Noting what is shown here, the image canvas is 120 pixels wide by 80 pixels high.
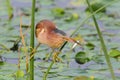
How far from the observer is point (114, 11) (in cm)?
733

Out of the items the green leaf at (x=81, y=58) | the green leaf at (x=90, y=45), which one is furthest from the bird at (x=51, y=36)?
the green leaf at (x=90, y=45)

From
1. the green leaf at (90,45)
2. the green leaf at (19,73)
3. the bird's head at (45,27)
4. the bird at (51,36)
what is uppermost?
the green leaf at (90,45)

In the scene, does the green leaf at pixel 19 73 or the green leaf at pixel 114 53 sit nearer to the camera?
the green leaf at pixel 19 73

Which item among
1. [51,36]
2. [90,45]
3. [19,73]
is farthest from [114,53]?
[51,36]

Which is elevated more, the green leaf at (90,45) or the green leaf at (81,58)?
the green leaf at (90,45)

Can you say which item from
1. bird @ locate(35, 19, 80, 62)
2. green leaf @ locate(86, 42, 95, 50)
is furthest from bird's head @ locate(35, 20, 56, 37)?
green leaf @ locate(86, 42, 95, 50)

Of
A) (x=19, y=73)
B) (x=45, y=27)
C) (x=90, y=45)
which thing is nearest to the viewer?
(x=45, y=27)

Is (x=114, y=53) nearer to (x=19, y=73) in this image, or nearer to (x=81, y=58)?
(x=81, y=58)

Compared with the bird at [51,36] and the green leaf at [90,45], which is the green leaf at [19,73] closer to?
the bird at [51,36]

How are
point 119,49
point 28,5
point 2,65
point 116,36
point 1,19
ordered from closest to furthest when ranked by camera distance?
1. point 2,65
2. point 119,49
3. point 116,36
4. point 1,19
5. point 28,5

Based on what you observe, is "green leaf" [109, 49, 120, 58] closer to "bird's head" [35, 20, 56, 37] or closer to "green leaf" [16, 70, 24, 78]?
→ "bird's head" [35, 20, 56, 37]

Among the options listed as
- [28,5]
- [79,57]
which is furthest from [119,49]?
[28,5]

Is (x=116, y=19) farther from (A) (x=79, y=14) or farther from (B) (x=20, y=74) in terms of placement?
(B) (x=20, y=74)

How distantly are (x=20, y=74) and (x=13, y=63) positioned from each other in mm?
725
